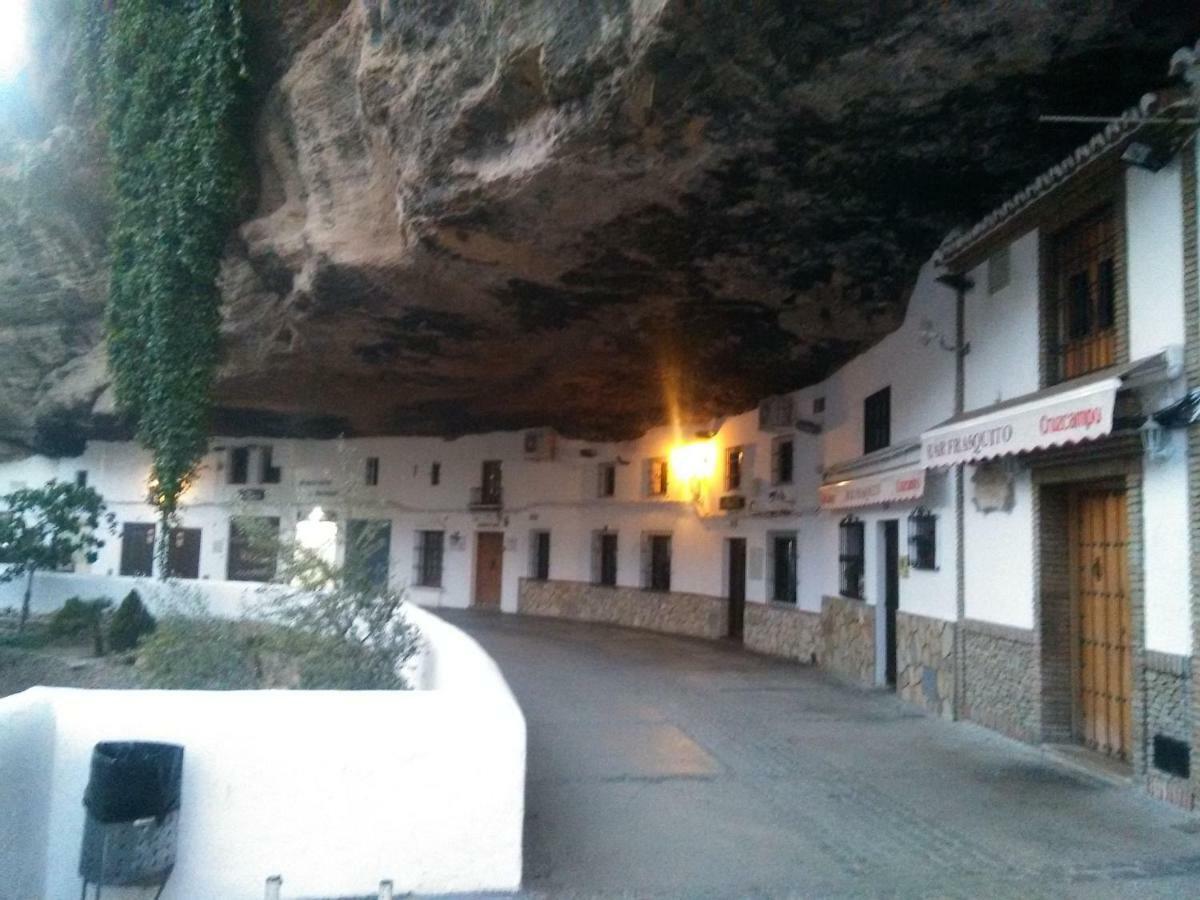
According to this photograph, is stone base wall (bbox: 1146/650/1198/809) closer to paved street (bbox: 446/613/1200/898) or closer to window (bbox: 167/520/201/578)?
paved street (bbox: 446/613/1200/898)

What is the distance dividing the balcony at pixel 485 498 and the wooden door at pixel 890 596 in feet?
47.5

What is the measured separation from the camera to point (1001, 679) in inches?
385

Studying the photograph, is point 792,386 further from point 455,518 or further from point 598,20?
point 455,518

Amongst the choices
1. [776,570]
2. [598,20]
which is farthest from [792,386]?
[598,20]

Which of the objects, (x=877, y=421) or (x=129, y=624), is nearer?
(x=877, y=421)

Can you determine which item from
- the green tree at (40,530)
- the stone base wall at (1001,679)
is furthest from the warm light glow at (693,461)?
the green tree at (40,530)

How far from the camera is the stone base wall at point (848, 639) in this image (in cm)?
1361

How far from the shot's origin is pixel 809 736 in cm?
1008

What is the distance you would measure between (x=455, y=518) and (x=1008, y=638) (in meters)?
19.5

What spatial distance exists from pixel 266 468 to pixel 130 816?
25.5 metres

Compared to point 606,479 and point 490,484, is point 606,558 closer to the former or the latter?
point 606,479

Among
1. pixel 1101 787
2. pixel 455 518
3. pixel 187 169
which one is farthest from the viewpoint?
pixel 455 518

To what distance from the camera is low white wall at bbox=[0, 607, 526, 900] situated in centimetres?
547

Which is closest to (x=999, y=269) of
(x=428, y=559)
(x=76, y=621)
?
(x=76, y=621)
